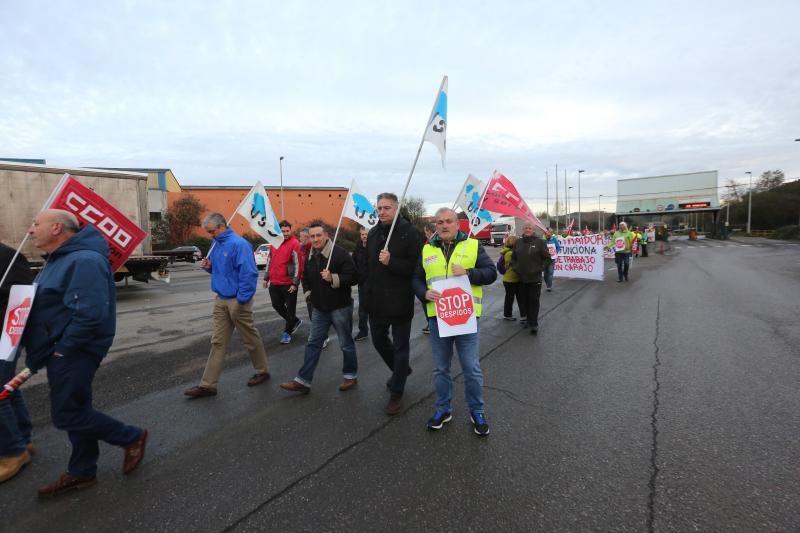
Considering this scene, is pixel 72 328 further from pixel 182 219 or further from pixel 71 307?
pixel 182 219

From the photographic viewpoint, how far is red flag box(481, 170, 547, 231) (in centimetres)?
604

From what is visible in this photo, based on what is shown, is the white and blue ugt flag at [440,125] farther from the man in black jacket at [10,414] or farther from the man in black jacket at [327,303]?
the man in black jacket at [10,414]

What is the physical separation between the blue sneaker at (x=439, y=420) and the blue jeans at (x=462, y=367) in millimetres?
34

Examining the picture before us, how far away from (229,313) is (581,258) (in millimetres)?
12277

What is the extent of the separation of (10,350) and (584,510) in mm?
3711

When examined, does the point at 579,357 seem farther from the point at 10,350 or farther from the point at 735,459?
the point at 10,350

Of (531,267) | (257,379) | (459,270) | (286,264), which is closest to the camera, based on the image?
(459,270)

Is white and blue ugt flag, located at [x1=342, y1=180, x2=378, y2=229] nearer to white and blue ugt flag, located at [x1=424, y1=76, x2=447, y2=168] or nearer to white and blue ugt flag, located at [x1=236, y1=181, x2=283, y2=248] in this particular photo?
white and blue ugt flag, located at [x1=236, y1=181, x2=283, y2=248]

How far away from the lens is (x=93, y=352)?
2.66m

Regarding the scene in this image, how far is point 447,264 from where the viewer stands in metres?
3.47

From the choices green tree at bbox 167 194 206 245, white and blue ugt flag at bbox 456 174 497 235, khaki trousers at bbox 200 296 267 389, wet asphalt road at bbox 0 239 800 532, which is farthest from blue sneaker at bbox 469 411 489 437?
green tree at bbox 167 194 206 245

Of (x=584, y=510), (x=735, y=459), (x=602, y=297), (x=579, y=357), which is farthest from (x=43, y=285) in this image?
(x=602, y=297)

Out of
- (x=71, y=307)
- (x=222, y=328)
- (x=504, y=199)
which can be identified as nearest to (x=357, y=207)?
Result: (x=504, y=199)

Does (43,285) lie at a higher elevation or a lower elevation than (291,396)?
higher
